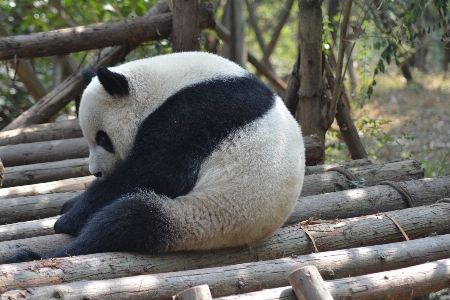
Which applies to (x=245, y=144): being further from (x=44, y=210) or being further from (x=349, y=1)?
(x=349, y=1)

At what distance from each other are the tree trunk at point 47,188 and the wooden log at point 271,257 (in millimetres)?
1164

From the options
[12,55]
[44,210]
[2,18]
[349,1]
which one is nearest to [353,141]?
[349,1]

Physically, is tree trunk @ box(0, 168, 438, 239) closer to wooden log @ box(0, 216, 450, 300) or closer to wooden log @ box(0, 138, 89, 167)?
wooden log @ box(0, 216, 450, 300)

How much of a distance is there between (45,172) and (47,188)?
19.2 inches

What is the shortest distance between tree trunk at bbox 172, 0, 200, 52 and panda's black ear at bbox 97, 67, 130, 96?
8.38 ft

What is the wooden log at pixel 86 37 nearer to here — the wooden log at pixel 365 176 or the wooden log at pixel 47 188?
the wooden log at pixel 47 188

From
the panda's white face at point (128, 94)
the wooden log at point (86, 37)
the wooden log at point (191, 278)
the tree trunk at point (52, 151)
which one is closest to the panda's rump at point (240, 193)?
the wooden log at point (191, 278)

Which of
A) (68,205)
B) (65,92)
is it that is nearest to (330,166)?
(68,205)

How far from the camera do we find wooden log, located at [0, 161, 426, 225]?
4188 mm

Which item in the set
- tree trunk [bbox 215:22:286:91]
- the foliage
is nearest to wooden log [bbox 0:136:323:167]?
the foliage

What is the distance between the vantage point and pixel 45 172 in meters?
5.23

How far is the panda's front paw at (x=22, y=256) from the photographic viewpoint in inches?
123

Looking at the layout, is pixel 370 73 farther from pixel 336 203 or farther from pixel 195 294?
pixel 195 294

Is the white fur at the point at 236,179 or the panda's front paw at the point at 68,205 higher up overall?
the white fur at the point at 236,179
